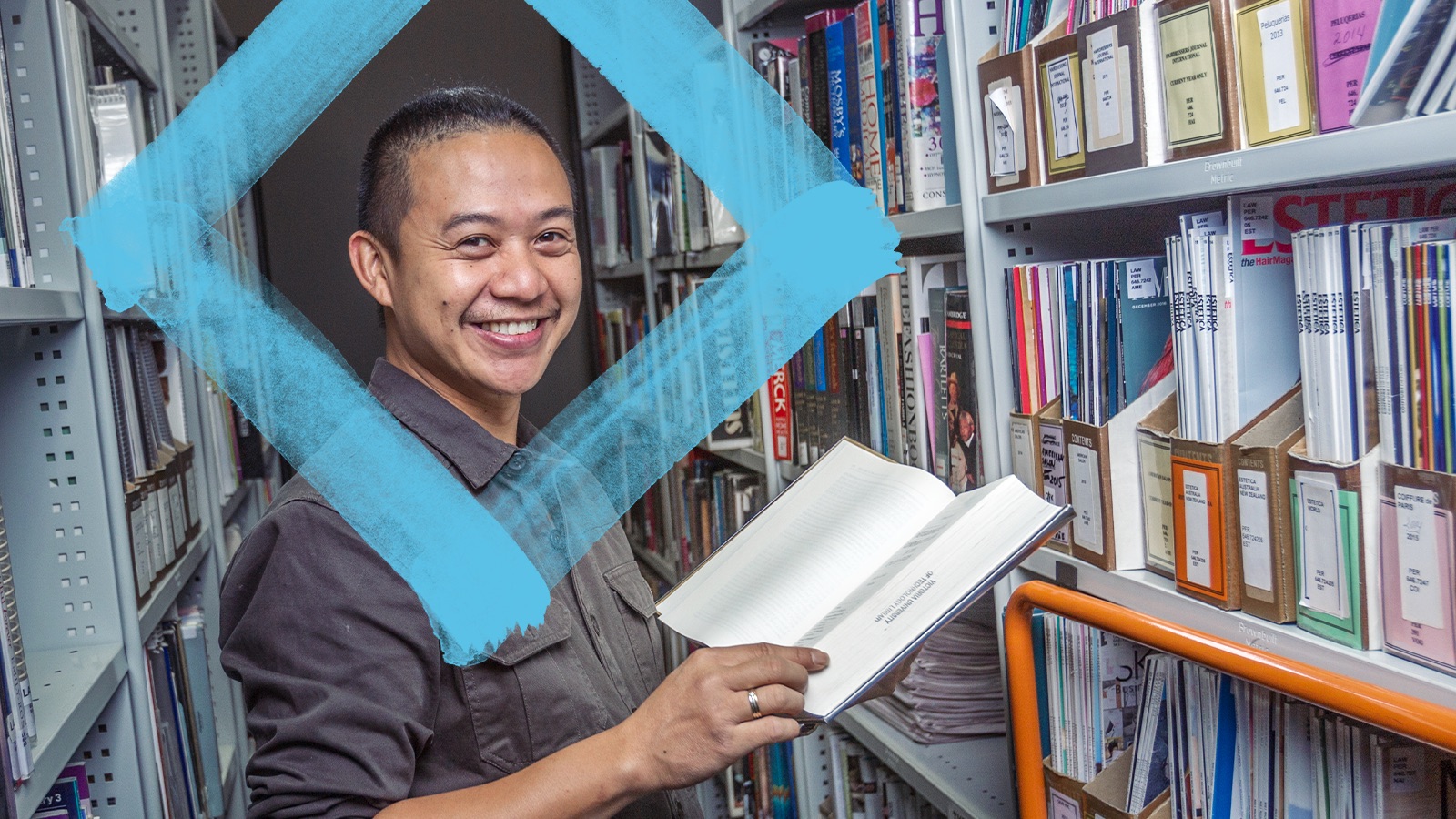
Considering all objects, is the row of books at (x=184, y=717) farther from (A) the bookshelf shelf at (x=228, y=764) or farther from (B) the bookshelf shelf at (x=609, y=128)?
(B) the bookshelf shelf at (x=609, y=128)

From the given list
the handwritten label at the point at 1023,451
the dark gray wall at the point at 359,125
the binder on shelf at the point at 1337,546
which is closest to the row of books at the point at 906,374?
the handwritten label at the point at 1023,451

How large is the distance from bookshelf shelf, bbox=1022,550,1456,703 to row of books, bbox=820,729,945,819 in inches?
29.6

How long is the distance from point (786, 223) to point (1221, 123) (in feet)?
1.42

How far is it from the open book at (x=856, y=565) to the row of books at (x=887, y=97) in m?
0.55

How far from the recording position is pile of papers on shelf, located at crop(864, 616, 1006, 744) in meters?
1.63

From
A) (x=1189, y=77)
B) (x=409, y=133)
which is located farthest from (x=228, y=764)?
(x=1189, y=77)

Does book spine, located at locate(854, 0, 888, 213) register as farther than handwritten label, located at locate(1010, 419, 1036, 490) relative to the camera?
Yes

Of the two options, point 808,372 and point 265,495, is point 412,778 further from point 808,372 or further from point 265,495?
point 265,495

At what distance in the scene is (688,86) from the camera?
1.25 meters

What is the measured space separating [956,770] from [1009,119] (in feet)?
3.01

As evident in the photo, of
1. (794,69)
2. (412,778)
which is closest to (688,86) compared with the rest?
(794,69)

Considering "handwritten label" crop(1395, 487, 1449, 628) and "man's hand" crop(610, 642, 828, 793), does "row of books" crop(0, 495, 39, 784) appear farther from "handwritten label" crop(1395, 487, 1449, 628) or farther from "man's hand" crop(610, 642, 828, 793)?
"handwritten label" crop(1395, 487, 1449, 628)

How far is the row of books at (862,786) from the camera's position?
6.12ft

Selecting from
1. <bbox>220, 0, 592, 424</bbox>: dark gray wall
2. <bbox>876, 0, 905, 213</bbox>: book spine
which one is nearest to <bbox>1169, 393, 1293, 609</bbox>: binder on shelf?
<bbox>876, 0, 905, 213</bbox>: book spine
